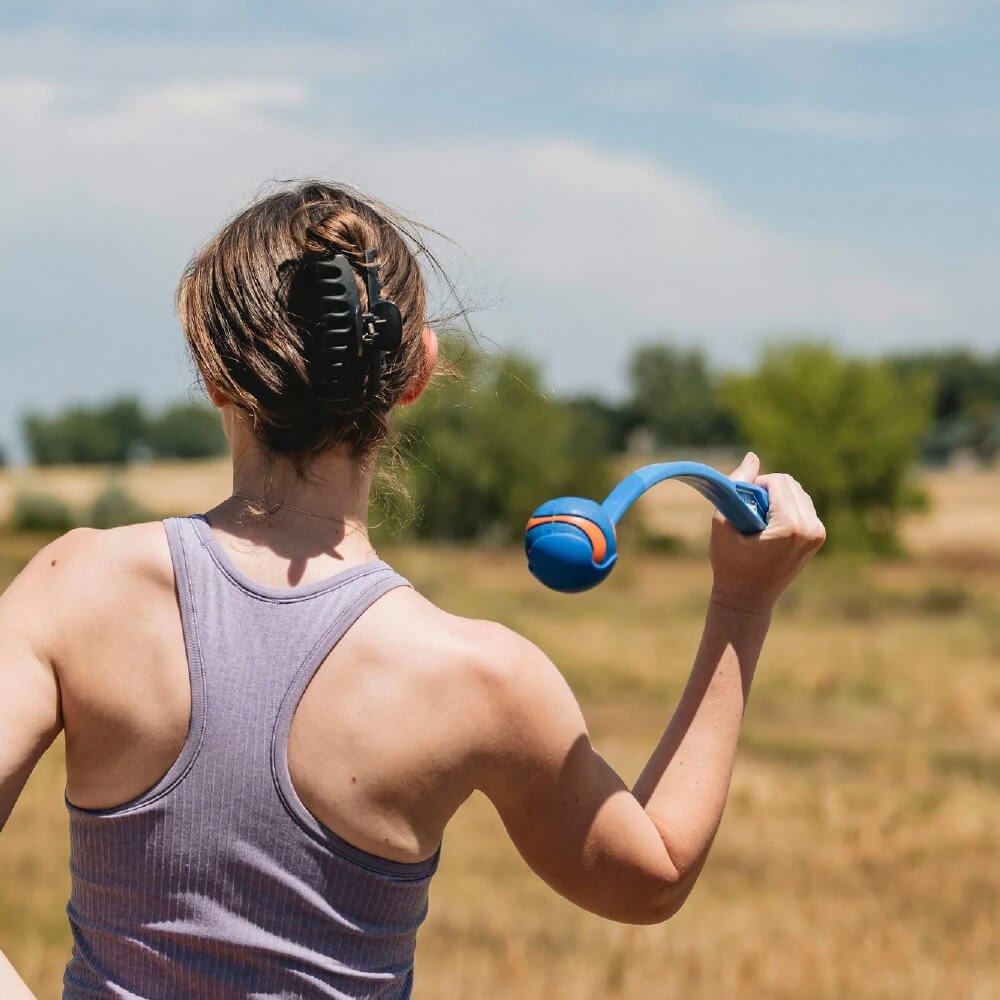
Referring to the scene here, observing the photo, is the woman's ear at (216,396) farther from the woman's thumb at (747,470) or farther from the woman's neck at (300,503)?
the woman's thumb at (747,470)

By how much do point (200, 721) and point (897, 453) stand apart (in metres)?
55.0

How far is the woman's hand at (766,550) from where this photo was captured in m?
1.77

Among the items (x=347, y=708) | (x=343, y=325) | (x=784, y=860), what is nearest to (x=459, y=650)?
(x=347, y=708)

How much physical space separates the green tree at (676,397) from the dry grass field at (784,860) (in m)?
85.3

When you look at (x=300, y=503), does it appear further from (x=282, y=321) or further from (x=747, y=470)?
(x=747, y=470)

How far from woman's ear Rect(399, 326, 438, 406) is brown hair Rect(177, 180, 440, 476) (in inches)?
0.9

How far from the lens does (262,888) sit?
1547 millimetres

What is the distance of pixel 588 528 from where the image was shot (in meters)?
1.41

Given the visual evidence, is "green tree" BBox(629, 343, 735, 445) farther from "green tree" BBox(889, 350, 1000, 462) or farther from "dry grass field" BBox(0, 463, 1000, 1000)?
"dry grass field" BBox(0, 463, 1000, 1000)

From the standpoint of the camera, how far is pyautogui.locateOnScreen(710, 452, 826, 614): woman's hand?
1.77 metres

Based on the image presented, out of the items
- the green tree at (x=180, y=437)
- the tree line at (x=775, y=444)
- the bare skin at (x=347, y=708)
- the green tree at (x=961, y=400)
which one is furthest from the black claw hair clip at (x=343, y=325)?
the green tree at (x=961, y=400)

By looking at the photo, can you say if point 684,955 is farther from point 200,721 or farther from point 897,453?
point 897,453

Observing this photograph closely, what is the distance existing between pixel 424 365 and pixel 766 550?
1.55 ft

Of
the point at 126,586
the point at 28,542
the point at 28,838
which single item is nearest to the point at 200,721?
the point at 126,586
